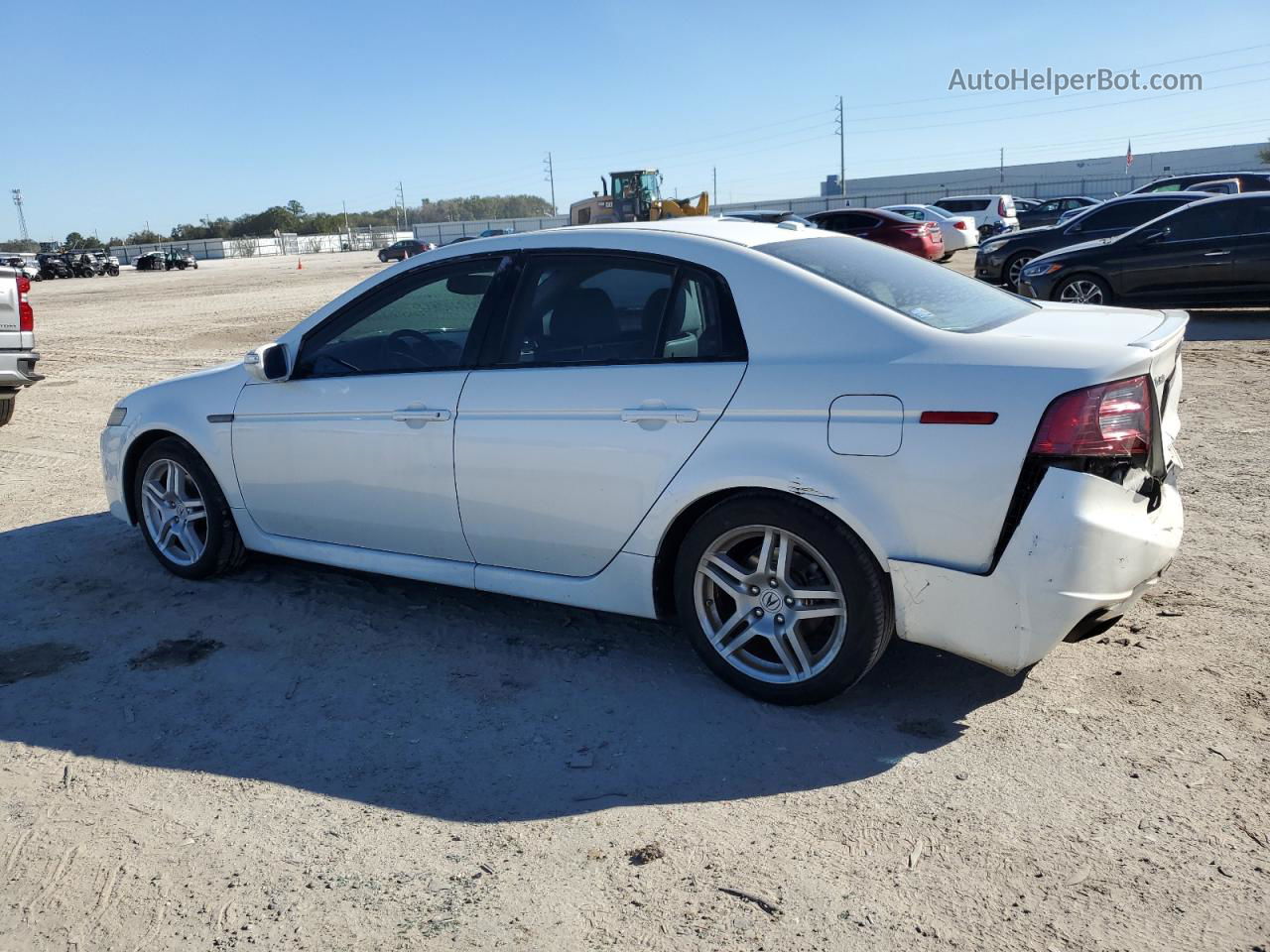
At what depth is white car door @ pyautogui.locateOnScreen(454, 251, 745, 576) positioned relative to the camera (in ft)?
12.3

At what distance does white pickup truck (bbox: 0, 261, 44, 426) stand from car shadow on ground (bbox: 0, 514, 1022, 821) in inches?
181

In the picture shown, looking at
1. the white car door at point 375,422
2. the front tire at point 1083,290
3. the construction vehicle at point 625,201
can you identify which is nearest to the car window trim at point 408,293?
the white car door at point 375,422

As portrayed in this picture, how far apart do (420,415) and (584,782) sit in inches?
67.2

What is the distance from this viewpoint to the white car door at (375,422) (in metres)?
4.31

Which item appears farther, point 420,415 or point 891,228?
point 891,228

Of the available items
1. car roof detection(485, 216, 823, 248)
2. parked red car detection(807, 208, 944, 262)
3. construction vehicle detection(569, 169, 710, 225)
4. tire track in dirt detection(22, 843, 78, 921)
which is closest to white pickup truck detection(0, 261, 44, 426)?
car roof detection(485, 216, 823, 248)

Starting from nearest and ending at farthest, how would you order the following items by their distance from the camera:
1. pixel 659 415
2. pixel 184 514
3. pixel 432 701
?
pixel 659 415 → pixel 432 701 → pixel 184 514

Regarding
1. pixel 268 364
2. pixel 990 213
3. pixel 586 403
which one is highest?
pixel 990 213

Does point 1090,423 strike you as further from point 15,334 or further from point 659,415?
point 15,334

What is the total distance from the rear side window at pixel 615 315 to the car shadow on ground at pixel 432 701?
47.5 inches

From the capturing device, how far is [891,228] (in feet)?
79.0

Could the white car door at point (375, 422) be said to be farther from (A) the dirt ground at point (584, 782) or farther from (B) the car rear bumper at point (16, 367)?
(B) the car rear bumper at point (16, 367)

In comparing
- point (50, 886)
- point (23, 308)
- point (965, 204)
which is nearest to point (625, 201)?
point (965, 204)

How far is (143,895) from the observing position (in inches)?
111
